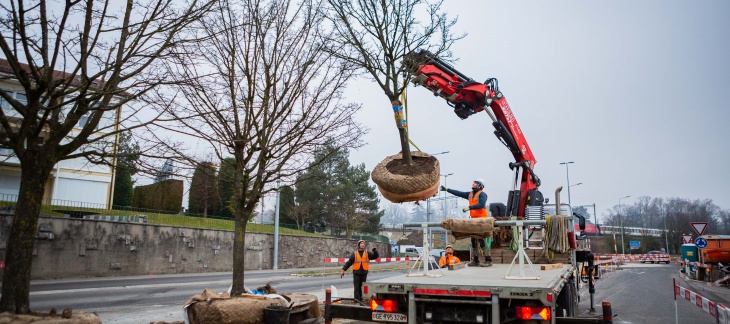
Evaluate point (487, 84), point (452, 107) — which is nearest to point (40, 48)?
point (452, 107)

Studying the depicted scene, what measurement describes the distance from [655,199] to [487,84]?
116m

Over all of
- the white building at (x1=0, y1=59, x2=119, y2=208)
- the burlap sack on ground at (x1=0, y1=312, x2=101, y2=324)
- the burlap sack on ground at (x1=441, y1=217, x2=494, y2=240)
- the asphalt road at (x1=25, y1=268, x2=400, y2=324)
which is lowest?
the asphalt road at (x1=25, y1=268, x2=400, y2=324)

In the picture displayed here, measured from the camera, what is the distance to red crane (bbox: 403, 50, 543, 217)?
1157 cm

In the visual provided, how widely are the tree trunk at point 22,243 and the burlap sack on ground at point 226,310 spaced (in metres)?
2.14

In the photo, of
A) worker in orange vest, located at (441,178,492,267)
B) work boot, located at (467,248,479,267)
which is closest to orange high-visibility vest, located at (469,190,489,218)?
worker in orange vest, located at (441,178,492,267)

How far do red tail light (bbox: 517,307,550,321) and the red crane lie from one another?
6.72 metres

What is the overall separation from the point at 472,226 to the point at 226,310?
379 cm

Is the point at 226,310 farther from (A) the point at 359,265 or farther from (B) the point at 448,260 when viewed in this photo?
(B) the point at 448,260

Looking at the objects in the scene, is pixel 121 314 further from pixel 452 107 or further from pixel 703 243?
pixel 703 243

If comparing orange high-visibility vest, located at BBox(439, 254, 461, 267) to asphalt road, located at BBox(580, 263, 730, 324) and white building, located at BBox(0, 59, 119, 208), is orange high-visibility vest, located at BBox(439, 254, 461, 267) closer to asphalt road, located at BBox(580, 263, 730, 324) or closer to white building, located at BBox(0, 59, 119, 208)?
asphalt road, located at BBox(580, 263, 730, 324)

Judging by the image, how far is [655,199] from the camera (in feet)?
365

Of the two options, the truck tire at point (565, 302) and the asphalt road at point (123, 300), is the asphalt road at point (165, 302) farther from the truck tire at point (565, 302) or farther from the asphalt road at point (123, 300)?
the truck tire at point (565, 302)

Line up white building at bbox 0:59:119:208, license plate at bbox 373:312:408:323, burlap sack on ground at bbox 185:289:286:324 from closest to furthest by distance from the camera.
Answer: license plate at bbox 373:312:408:323 < burlap sack on ground at bbox 185:289:286:324 < white building at bbox 0:59:119:208

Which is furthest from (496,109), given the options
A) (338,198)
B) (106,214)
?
(338,198)
